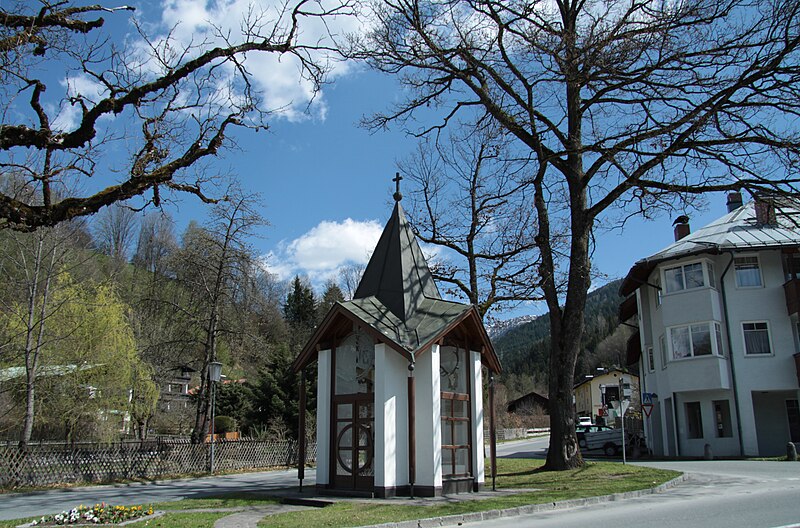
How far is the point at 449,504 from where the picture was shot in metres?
13.7

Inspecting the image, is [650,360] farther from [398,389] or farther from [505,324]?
[398,389]

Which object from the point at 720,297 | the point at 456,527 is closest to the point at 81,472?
the point at 456,527

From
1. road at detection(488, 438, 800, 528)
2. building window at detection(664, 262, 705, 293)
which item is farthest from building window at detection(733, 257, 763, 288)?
road at detection(488, 438, 800, 528)

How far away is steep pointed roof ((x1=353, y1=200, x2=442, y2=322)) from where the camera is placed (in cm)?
1792

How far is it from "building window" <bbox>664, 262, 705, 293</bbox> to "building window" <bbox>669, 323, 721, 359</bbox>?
2.08m

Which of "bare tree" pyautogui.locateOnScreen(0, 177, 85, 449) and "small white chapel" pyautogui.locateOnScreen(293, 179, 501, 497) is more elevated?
"bare tree" pyautogui.locateOnScreen(0, 177, 85, 449)

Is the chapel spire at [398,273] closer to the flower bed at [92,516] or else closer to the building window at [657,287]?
the flower bed at [92,516]

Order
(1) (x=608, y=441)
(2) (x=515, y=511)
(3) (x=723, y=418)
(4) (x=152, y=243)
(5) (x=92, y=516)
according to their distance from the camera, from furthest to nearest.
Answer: (4) (x=152, y=243) < (1) (x=608, y=441) < (3) (x=723, y=418) < (2) (x=515, y=511) < (5) (x=92, y=516)

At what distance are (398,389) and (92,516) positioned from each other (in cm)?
738

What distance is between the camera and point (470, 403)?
17.6 metres

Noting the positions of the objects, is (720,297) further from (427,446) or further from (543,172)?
(427,446)

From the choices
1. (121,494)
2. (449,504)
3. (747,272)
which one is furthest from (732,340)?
(121,494)

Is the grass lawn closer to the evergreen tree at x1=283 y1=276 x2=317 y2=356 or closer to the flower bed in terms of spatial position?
the flower bed

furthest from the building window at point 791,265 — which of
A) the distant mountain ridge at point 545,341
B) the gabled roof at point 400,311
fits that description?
the distant mountain ridge at point 545,341
